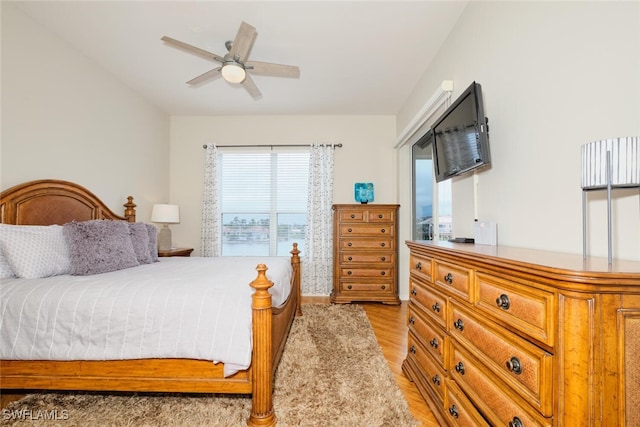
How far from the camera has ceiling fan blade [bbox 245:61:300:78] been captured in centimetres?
249

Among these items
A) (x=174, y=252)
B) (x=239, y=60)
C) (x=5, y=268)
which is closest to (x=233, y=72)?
(x=239, y=60)

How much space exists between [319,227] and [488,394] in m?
3.35

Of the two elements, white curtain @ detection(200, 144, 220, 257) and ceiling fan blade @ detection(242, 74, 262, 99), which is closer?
ceiling fan blade @ detection(242, 74, 262, 99)

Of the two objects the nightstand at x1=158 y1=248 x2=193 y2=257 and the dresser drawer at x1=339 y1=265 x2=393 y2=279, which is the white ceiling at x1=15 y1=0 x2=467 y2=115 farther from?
the dresser drawer at x1=339 y1=265 x2=393 y2=279

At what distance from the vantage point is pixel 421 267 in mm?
1840

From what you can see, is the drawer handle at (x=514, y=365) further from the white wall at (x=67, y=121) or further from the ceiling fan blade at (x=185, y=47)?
the white wall at (x=67, y=121)

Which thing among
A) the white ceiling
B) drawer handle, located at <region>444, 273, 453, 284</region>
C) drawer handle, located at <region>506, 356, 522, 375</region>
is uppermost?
the white ceiling

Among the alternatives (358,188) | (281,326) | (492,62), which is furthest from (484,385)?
(358,188)

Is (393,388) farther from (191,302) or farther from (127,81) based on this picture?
(127,81)

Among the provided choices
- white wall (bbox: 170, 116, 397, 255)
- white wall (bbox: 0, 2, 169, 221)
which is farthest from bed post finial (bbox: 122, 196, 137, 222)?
white wall (bbox: 170, 116, 397, 255)

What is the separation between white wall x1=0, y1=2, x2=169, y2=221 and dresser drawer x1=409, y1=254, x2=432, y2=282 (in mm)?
3204

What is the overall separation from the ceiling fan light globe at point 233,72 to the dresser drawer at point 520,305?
234 centimetres

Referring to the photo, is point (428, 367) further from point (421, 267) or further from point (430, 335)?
point (421, 267)

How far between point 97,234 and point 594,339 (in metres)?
2.87
